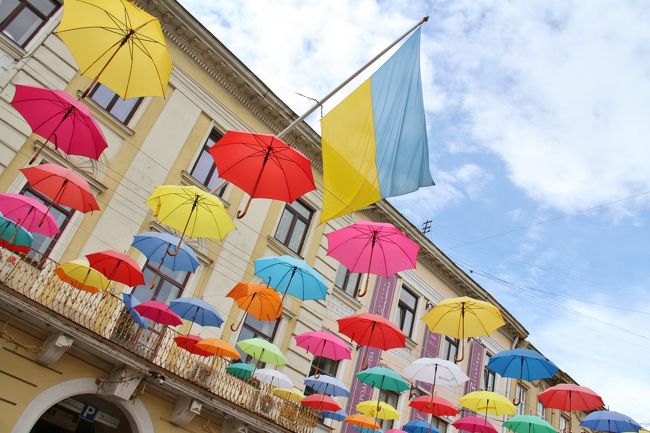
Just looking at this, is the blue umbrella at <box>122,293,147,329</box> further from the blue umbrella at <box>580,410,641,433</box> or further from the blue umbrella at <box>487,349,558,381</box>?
the blue umbrella at <box>580,410,641,433</box>

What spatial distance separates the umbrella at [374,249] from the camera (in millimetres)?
9055

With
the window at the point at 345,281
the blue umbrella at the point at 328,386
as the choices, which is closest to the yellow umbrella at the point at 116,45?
the blue umbrella at the point at 328,386

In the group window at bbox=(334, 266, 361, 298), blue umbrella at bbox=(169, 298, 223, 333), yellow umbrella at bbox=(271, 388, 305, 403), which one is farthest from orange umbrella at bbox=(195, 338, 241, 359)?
window at bbox=(334, 266, 361, 298)

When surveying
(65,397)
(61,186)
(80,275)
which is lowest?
(65,397)

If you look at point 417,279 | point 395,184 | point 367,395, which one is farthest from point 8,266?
point 417,279

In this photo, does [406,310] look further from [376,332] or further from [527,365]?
[376,332]

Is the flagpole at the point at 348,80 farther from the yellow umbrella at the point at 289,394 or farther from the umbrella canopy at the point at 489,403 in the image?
the umbrella canopy at the point at 489,403

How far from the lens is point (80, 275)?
980 cm

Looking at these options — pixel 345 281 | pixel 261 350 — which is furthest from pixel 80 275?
pixel 345 281

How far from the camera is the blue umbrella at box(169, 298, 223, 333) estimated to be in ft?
35.3

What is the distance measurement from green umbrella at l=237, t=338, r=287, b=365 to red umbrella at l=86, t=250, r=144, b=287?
329 cm

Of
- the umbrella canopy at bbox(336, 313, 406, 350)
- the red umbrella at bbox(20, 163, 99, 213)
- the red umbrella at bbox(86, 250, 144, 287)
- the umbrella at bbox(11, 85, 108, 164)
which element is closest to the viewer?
the umbrella at bbox(11, 85, 108, 164)

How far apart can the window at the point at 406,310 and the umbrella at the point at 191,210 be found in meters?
11.9

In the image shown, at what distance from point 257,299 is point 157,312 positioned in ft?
7.48
